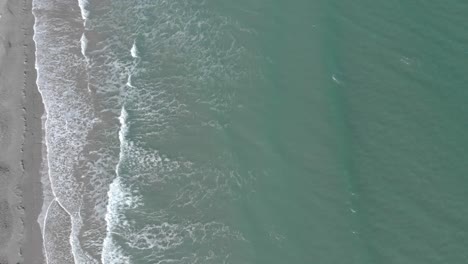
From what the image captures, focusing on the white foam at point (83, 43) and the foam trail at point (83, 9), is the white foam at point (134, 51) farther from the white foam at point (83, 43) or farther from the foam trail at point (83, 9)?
the foam trail at point (83, 9)

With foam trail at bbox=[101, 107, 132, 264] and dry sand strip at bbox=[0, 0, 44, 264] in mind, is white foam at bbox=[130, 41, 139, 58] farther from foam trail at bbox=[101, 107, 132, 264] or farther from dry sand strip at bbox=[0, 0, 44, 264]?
dry sand strip at bbox=[0, 0, 44, 264]

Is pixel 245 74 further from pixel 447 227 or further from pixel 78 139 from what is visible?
pixel 447 227

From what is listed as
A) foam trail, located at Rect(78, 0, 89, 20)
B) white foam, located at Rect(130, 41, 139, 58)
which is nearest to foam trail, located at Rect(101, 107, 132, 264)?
white foam, located at Rect(130, 41, 139, 58)

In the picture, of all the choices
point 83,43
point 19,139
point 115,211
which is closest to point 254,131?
point 115,211

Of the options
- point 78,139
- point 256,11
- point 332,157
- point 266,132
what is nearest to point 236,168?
point 266,132

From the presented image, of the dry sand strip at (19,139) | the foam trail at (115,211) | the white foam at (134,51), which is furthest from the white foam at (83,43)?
the foam trail at (115,211)
